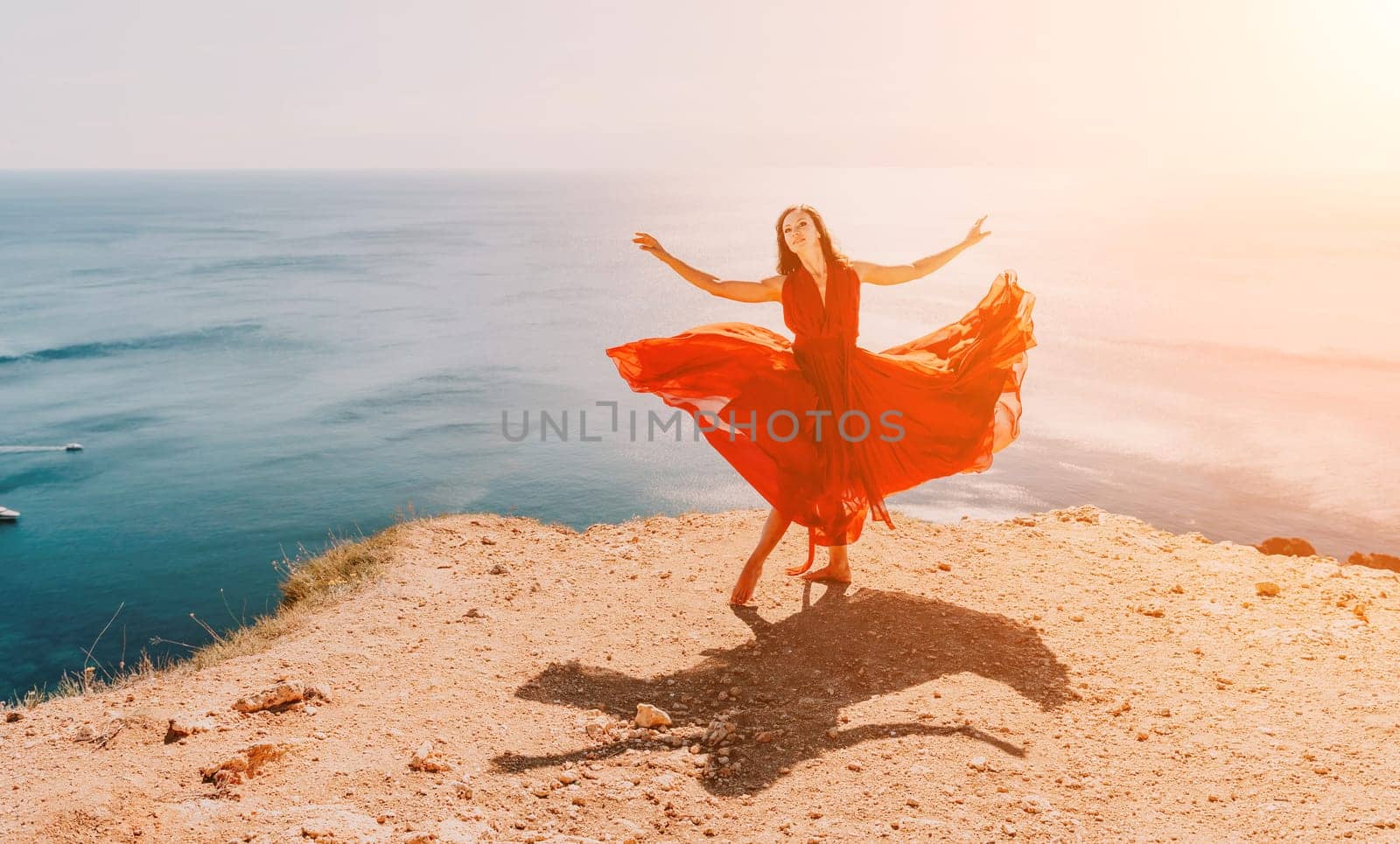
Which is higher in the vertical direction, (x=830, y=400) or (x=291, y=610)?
(x=830, y=400)

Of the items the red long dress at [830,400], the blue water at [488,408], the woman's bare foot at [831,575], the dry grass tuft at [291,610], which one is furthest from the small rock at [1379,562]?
the dry grass tuft at [291,610]

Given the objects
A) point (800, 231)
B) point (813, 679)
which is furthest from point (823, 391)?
point (813, 679)

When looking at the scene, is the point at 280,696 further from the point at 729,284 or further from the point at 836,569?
the point at 836,569

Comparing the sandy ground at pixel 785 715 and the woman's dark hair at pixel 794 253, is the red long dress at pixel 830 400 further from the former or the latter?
the sandy ground at pixel 785 715

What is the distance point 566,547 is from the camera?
825 cm

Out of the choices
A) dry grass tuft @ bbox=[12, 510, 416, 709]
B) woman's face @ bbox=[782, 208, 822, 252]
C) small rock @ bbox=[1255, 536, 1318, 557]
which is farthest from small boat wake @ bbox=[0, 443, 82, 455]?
small rock @ bbox=[1255, 536, 1318, 557]

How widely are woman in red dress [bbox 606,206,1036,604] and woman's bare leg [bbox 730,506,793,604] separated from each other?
14 millimetres

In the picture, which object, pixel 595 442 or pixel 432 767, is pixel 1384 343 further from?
pixel 432 767

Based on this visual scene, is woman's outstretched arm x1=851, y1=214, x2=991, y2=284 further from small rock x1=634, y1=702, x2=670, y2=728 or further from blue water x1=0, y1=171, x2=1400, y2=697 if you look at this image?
blue water x1=0, y1=171, x2=1400, y2=697

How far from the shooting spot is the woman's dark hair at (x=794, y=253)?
593cm

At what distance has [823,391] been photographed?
597 centimetres

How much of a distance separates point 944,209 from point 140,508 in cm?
9400

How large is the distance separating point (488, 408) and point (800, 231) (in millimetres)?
23654

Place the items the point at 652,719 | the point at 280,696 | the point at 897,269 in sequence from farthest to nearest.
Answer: the point at 897,269
the point at 280,696
the point at 652,719
